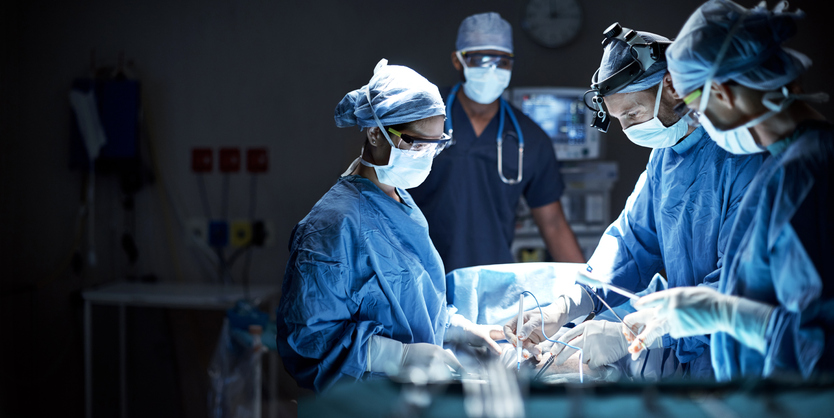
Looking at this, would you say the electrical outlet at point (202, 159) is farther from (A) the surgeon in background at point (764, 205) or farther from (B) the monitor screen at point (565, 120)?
(A) the surgeon in background at point (764, 205)

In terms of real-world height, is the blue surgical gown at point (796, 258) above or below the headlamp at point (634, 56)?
below

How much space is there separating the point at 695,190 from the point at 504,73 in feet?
3.81

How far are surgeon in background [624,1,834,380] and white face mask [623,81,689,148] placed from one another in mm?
246

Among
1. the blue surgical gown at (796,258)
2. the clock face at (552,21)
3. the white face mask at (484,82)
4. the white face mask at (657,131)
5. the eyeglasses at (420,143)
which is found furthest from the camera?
the clock face at (552,21)

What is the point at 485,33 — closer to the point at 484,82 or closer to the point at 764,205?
the point at 484,82

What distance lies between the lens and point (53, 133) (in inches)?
123

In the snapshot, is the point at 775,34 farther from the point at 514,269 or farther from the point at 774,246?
the point at 514,269

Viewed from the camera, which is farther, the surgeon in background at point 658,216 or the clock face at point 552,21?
the clock face at point 552,21

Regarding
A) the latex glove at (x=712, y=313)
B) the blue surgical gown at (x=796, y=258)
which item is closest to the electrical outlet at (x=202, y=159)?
the latex glove at (x=712, y=313)

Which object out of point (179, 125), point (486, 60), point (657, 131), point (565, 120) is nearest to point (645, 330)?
point (657, 131)

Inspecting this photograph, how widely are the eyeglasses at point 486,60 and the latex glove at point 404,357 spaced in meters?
1.34

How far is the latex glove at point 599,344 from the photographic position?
1362 millimetres

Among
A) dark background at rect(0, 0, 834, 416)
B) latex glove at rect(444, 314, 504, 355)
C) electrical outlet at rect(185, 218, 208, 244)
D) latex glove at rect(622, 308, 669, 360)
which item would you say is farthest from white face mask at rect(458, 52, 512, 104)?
electrical outlet at rect(185, 218, 208, 244)

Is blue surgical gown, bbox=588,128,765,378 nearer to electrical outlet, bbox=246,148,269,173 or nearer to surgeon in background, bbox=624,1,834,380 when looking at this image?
surgeon in background, bbox=624,1,834,380
